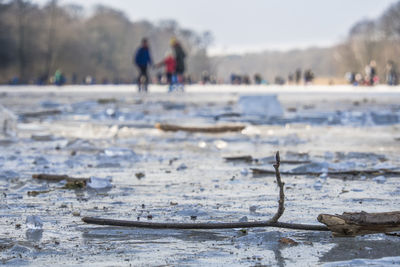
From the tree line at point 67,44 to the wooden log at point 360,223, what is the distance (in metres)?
75.6

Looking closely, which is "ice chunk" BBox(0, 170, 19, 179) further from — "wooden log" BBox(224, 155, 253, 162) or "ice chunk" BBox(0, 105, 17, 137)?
"ice chunk" BBox(0, 105, 17, 137)

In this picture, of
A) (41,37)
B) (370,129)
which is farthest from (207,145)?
(41,37)

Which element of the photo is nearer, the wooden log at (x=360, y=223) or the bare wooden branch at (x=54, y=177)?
the wooden log at (x=360, y=223)

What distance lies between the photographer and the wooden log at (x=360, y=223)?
120 inches

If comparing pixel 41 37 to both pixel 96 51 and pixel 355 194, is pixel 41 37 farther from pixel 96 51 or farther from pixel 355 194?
pixel 355 194

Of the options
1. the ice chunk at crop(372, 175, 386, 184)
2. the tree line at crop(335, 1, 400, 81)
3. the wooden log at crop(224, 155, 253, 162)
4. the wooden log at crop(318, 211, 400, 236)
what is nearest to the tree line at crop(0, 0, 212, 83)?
the tree line at crop(335, 1, 400, 81)

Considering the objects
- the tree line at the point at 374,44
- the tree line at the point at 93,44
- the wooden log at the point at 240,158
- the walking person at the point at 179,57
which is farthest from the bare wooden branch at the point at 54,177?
the tree line at the point at 374,44

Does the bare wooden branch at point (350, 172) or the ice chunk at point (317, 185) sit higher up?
the bare wooden branch at point (350, 172)

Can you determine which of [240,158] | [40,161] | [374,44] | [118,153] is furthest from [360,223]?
[374,44]

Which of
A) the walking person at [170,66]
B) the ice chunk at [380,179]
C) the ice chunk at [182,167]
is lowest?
the ice chunk at [182,167]

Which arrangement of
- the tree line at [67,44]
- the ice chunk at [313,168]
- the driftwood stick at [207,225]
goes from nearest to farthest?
the driftwood stick at [207,225]
the ice chunk at [313,168]
the tree line at [67,44]

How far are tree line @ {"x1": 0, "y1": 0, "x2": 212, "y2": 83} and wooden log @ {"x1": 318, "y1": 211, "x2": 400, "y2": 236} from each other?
75.6 meters

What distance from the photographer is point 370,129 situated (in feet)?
32.6

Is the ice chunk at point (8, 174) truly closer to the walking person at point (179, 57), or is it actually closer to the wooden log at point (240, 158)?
the wooden log at point (240, 158)
